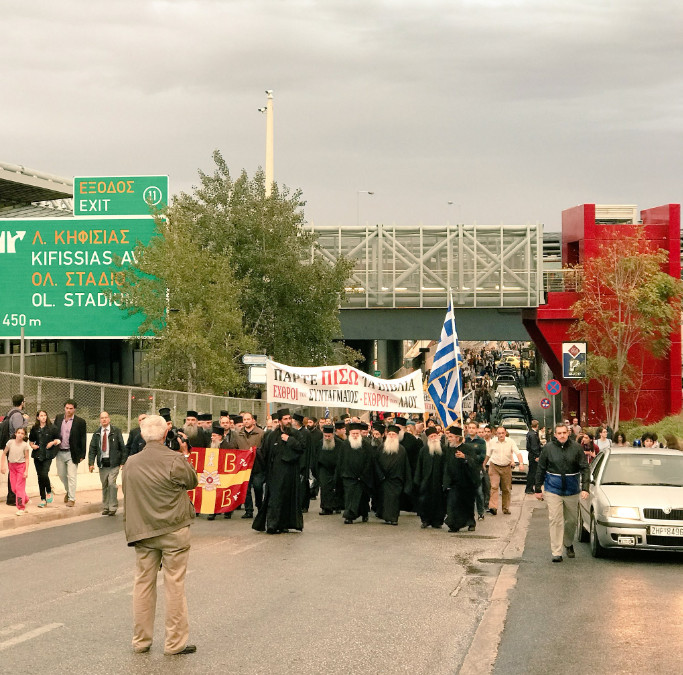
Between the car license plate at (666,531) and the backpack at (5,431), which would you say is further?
the backpack at (5,431)

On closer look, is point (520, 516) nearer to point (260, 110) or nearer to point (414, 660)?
point (414, 660)

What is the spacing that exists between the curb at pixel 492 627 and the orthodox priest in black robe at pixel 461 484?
254cm

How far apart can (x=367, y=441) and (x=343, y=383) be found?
3.79 m

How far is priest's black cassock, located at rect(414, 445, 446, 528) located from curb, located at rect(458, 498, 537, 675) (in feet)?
10.2

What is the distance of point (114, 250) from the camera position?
3512 centimetres

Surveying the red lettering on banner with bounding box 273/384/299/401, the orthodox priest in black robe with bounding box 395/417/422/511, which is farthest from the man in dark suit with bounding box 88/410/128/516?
the orthodox priest in black robe with bounding box 395/417/422/511

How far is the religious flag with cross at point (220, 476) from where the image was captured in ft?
61.0

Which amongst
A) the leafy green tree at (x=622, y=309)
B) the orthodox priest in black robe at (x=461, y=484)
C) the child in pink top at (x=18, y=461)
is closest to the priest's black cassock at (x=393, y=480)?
the orthodox priest in black robe at (x=461, y=484)

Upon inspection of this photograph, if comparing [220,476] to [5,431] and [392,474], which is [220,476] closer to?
[392,474]

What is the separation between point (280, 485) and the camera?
1692cm

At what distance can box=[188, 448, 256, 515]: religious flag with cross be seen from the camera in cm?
1859

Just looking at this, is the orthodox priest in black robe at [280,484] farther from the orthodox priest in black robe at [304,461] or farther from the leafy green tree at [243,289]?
the leafy green tree at [243,289]

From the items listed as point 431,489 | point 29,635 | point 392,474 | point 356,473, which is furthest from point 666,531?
point 29,635

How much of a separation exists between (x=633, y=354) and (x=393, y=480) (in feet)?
119
